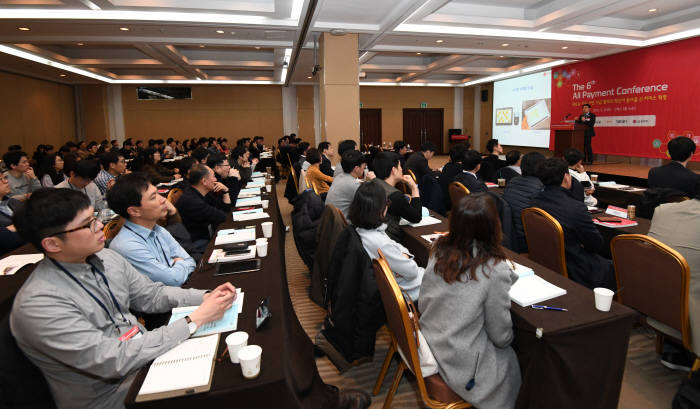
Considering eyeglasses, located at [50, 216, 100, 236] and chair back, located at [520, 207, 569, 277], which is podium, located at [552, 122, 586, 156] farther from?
eyeglasses, located at [50, 216, 100, 236]

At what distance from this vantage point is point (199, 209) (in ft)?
10.5

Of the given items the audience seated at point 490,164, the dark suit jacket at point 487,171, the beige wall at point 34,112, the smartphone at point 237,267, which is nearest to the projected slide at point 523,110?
the audience seated at point 490,164

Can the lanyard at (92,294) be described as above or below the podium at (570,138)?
below

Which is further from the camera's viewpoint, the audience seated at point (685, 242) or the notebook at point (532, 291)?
the audience seated at point (685, 242)

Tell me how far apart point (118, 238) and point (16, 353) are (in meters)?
0.82

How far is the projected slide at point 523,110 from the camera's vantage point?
485 inches

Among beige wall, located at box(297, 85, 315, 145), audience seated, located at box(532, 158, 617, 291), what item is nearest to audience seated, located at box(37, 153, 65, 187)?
audience seated, located at box(532, 158, 617, 291)

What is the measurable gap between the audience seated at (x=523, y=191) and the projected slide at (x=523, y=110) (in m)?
10.0

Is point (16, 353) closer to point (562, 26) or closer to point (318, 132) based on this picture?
point (562, 26)

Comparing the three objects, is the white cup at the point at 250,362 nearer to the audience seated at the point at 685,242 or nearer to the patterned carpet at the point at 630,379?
the patterned carpet at the point at 630,379

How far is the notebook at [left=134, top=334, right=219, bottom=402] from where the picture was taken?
1.13 metres

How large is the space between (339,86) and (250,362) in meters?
6.64

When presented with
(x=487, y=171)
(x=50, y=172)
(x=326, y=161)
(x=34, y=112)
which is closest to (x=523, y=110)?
(x=487, y=171)

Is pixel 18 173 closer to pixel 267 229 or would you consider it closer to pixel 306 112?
pixel 267 229
